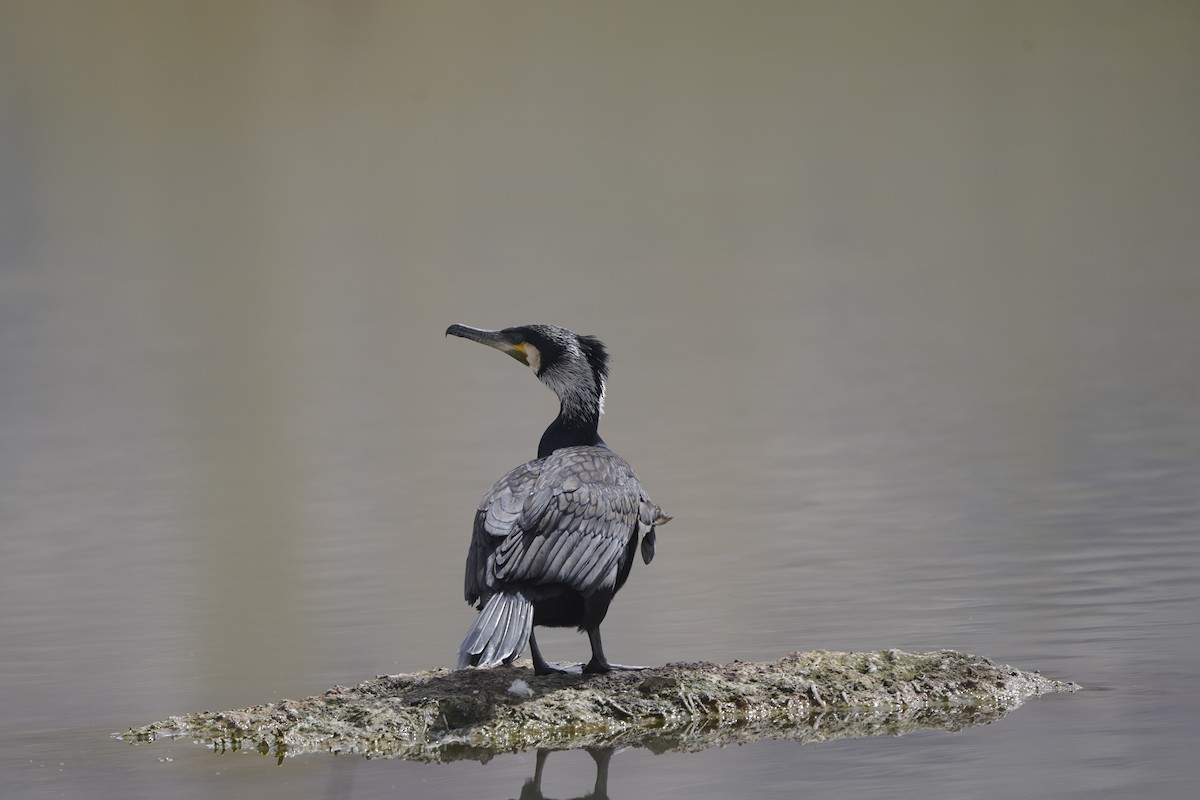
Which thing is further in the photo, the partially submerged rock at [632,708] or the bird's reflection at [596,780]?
the partially submerged rock at [632,708]

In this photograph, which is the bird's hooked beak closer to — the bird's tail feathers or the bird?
the bird

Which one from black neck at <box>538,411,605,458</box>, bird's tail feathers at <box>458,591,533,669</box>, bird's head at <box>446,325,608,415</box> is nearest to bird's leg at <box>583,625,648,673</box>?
bird's tail feathers at <box>458,591,533,669</box>

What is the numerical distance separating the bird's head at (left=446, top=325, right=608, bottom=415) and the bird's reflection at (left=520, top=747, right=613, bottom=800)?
1.22m

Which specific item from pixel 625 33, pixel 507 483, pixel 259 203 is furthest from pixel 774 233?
pixel 507 483

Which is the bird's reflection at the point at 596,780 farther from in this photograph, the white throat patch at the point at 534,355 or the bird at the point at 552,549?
the white throat patch at the point at 534,355

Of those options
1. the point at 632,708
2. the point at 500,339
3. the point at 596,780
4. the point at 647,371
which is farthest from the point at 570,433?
the point at 647,371

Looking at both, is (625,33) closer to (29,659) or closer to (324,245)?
(324,245)

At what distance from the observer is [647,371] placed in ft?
46.7

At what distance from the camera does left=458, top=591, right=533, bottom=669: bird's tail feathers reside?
5.11m

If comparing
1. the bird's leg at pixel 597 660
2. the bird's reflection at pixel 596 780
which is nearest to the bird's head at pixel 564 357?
the bird's leg at pixel 597 660

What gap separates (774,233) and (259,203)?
9.43m

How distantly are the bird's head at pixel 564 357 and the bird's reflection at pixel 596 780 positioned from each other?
122 cm

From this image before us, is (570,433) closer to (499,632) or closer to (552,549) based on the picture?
(552,549)

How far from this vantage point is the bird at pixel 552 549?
527cm
